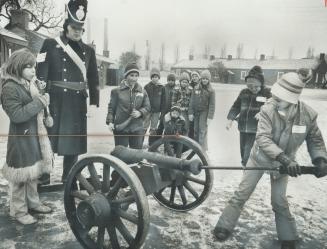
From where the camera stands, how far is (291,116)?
10.2 feet

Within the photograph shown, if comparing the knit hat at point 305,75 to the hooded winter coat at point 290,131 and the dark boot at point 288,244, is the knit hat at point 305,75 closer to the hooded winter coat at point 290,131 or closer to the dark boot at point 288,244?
the hooded winter coat at point 290,131

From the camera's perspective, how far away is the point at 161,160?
10.2 feet

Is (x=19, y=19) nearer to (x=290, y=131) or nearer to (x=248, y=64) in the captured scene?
(x=290, y=131)

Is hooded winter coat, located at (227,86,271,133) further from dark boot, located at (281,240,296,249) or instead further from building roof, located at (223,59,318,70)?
building roof, located at (223,59,318,70)

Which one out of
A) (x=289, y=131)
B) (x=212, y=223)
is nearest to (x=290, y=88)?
(x=289, y=131)

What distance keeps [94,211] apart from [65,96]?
1.82m

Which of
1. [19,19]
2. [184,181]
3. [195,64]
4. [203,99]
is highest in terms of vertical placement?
[195,64]

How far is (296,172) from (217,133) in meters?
6.51

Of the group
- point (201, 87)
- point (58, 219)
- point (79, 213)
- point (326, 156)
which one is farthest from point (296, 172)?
point (201, 87)

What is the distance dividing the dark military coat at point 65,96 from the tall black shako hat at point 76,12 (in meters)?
0.27

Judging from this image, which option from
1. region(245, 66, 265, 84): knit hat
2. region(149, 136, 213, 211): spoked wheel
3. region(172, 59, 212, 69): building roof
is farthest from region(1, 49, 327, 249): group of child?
region(172, 59, 212, 69): building roof

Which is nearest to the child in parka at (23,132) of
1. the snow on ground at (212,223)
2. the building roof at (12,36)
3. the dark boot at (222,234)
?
the snow on ground at (212,223)

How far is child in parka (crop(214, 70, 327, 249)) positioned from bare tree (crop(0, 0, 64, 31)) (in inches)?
736

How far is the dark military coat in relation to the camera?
4.11 m
